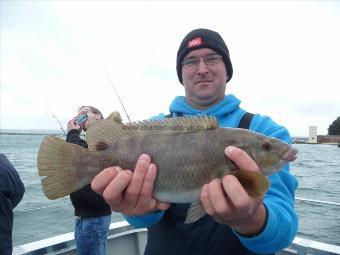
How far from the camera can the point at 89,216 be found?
5684 millimetres

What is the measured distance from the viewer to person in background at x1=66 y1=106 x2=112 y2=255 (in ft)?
17.9

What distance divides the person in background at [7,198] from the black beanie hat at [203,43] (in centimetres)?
229

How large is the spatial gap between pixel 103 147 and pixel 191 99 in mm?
1177

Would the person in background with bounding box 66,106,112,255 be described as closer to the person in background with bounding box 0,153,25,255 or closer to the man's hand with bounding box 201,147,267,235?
the person in background with bounding box 0,153,25,255

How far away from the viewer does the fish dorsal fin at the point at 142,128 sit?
2949 mm

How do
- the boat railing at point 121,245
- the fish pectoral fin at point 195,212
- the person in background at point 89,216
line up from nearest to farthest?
the fish pectoral fin at point 195,212 < the boat railing at point 121,245 < the person in background at point 89,216

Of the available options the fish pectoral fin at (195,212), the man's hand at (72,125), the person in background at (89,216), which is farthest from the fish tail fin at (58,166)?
the man's hand at (72,125)

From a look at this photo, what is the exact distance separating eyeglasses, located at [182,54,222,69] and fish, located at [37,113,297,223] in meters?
0.89

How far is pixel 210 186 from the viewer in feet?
8.04

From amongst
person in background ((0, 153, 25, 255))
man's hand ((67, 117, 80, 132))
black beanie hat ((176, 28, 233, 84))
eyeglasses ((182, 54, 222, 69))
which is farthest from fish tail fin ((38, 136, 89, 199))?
man's hand ((67, 117, 80, 132))

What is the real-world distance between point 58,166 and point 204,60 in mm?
1798

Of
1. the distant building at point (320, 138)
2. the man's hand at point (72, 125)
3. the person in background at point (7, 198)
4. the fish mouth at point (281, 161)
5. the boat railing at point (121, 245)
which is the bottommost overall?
the distant building at point (320, 138)

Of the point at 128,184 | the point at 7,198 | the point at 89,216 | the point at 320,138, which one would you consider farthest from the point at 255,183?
the point at 320,138

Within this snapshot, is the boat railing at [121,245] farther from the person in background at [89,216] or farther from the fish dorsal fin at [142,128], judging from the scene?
the fish dorsal fin at [142,128]
